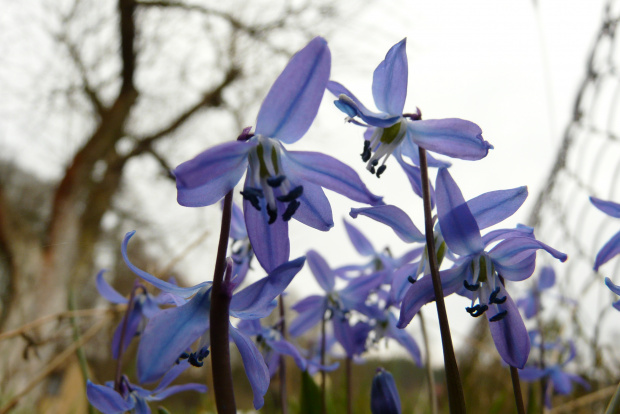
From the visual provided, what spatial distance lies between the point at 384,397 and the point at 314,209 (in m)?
0.32

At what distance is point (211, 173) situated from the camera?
0.45 meters

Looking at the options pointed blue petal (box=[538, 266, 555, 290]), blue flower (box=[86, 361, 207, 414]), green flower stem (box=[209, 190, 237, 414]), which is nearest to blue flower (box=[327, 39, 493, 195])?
green flower stem (box=[209, 190, 237, 414])

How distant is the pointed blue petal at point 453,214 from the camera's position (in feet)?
1.77

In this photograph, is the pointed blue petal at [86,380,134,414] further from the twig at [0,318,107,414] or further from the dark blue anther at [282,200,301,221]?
the twig at [0,318,107,414]

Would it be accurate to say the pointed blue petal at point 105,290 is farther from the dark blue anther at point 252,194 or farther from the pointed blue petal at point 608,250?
the pointed blue petal at point 608,250

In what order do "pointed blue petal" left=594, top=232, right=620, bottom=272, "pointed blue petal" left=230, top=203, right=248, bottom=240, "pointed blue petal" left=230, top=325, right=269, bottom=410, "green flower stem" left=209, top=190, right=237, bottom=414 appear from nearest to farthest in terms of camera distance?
"green flower stem" left=209, top=190, right=237, bottom=414 → "pointed blue petal" left=230, top=325, right=269, bottom=410 → "pointed blue petal" left=594, top=232, right=620, bottom=272 → "pointed blue petal" left=230, top=203, right=248, bottom=240

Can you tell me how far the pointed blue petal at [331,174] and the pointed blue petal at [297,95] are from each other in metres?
0.03

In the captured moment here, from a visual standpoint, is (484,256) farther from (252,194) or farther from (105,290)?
(105,290)

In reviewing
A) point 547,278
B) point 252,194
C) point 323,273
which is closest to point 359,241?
point 323,273

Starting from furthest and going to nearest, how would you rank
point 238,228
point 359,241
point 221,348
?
1. point 359,241
2. point 238,228
3. point 221,348

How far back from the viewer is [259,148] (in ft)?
1.70

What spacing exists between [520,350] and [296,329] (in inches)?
25.3

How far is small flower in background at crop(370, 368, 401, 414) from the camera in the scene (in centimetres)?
68

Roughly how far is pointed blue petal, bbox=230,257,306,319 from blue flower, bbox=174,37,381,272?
0.12ft
